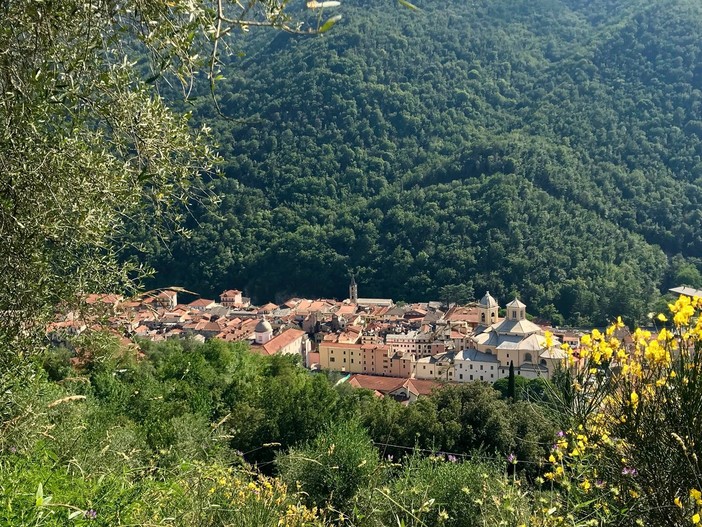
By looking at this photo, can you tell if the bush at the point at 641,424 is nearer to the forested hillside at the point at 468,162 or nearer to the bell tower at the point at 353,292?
the forested hillside at the point at 468,162

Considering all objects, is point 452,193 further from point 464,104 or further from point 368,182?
point 464,104

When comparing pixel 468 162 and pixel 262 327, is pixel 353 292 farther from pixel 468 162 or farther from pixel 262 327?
pixel 468 162

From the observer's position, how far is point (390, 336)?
3641cm

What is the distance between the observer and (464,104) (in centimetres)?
7475

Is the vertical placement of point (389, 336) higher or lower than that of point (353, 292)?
higher

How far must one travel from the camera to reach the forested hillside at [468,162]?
48.7 metres

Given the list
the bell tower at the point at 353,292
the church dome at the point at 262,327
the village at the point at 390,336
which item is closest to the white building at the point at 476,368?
the village at the point at 390,336

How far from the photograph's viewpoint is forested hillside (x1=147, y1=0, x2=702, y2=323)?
160ft

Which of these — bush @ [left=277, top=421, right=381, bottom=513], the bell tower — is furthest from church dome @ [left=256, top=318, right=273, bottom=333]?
bush @ [left=277, top=421, right=381, bottom=513]

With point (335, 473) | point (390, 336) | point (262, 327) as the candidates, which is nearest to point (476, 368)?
point (390, 336)

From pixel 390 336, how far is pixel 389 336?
11cm

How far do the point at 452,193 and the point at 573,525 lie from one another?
55981 millimetres

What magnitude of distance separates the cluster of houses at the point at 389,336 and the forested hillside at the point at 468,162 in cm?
615

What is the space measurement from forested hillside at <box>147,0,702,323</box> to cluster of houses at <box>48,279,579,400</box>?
6.15m
